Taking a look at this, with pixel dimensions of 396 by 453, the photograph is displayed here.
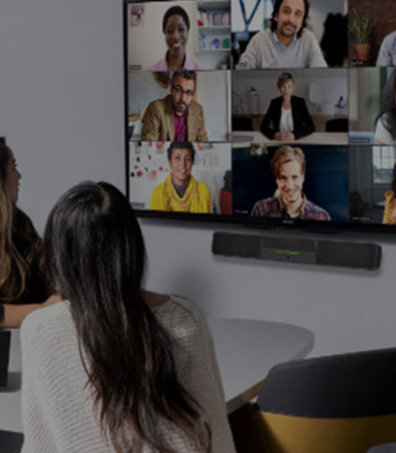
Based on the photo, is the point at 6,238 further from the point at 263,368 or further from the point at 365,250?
the point at 365,250

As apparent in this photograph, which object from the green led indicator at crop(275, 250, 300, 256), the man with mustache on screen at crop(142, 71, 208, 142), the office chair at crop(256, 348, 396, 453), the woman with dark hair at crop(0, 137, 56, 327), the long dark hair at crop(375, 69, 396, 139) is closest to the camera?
the office chair at crop(256, 348, 396, 453)

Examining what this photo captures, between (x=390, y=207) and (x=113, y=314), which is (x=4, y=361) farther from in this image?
(x=390, y=207)

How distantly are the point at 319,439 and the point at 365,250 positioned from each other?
181 centimetres

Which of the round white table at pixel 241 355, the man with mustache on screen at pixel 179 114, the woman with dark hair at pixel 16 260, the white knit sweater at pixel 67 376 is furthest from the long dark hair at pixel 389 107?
the white knit sweater at pixel 67 376

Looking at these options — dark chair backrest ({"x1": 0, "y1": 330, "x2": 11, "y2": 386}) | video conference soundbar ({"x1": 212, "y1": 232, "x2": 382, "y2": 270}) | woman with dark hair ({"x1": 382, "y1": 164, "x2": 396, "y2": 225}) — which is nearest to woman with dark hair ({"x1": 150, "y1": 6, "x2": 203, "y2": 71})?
video conference soundbar ({"x1": 212, "y1": 232, "x2": 382, "y2": 270})

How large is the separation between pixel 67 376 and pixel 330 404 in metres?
0.80

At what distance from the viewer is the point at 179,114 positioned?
4.42 m

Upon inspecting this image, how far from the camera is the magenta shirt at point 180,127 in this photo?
440 centimetres

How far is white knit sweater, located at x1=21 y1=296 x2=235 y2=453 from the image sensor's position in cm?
173

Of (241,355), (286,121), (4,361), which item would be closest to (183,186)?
(286,121)

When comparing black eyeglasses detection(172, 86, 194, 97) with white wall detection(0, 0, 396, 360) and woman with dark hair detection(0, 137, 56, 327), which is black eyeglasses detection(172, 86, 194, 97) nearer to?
white wall detection(0, 0, 396, 360)

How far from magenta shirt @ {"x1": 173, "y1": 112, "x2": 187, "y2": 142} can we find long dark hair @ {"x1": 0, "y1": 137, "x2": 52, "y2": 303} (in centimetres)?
132

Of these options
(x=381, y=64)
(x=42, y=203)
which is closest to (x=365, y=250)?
(x=381, y=64)

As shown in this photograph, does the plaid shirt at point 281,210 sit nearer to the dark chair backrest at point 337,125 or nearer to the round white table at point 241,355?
the dark chair backrest at point 337,125
